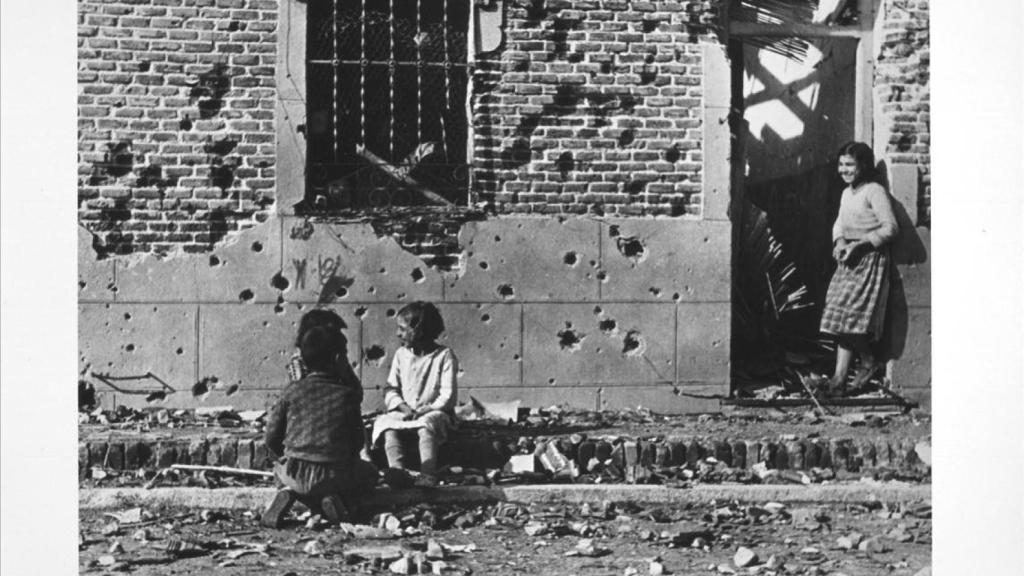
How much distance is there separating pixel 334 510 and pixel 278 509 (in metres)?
0.29

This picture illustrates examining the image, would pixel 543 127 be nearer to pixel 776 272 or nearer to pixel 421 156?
pixel 421 156

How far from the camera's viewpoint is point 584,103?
868 cm

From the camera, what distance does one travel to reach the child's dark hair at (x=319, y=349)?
22.4 feet

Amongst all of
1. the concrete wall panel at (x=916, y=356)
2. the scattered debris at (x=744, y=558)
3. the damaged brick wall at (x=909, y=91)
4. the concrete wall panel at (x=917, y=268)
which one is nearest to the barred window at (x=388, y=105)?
the damaged brick wall at (x=909, y=91)

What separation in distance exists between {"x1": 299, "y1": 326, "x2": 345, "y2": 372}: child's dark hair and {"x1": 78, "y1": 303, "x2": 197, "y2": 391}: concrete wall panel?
182 cm

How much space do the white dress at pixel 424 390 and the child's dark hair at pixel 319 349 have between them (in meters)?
0.72

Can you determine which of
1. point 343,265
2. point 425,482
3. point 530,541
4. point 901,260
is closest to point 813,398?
point 901,260

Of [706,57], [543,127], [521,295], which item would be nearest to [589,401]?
[521,295]

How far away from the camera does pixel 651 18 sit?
871cm

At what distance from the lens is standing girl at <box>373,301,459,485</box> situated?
732 centimetres

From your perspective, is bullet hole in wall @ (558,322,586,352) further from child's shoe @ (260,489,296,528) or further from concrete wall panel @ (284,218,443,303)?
child's shoe @ (260,489,296,528)

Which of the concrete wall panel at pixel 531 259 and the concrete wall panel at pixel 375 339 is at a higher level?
the concrete wall panel at pixel 531 259

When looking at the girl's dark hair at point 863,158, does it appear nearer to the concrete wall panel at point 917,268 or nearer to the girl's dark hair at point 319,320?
the concrete wall panel at point 917,268

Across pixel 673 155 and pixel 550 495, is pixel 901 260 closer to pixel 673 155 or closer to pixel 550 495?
pixel 673 155
